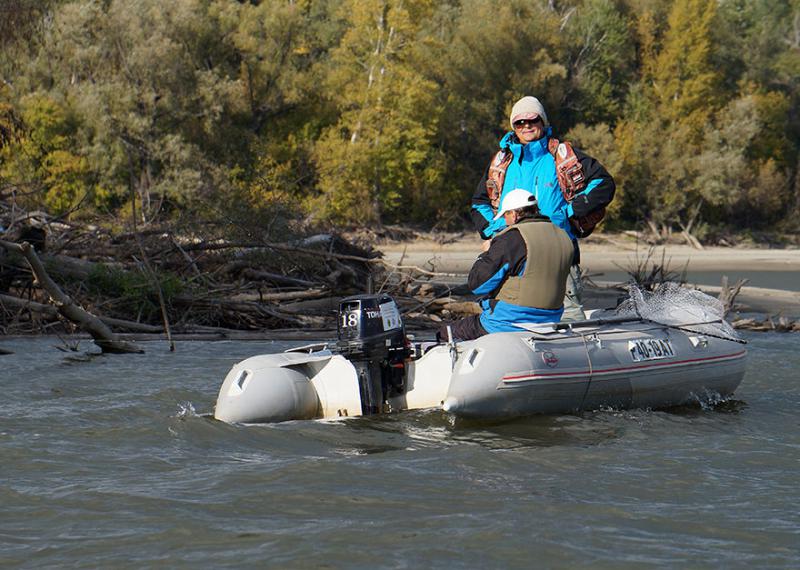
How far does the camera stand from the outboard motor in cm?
706

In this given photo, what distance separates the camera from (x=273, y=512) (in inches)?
215

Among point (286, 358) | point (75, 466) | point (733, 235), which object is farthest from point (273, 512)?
point (733, 235)

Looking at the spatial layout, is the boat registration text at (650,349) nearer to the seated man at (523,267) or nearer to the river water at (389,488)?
the river water at (389,488)

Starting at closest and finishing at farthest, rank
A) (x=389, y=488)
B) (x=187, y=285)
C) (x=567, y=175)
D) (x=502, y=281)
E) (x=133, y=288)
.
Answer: (x=389, y=488) < (x=502, y=281) < (x=567, y=175) < (x=133, y=288) < (x=187, y=285)

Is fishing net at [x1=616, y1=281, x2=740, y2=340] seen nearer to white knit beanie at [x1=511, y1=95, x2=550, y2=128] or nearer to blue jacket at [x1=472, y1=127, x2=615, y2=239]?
blue jacket at [x1=472, y1=127, x2=615, y2=239]

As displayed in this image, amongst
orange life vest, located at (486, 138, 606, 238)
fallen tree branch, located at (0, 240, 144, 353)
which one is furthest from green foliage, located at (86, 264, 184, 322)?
orange life vest, located at (486, 138, 606, 238)

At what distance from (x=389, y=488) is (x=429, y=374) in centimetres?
146

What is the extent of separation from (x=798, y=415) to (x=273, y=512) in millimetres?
4399

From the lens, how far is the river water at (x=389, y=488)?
4.91 meters

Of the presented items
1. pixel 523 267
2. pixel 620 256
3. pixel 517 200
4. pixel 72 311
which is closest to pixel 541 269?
pixel 523 267

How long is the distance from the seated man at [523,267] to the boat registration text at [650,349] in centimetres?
66

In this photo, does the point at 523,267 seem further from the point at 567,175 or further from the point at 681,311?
the point at 681,311

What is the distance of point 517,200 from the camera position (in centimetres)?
710

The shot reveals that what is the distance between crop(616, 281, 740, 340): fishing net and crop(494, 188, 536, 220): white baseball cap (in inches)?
61.5
